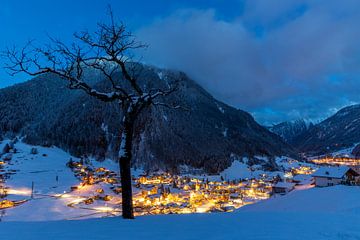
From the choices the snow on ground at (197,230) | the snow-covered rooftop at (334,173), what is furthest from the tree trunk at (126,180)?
the snow-covered rooftop at (334,173)

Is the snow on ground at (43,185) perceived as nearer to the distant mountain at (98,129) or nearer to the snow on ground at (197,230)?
the distant mountain at (98,129)

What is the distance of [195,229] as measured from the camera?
840 centimetres

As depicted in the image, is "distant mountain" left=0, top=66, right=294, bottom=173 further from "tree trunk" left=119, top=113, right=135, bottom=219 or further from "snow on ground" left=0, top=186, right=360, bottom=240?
"snow on ground" left=0, top=186, right=360, bottom=240

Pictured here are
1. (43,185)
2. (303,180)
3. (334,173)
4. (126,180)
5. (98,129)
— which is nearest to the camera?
(126,180)

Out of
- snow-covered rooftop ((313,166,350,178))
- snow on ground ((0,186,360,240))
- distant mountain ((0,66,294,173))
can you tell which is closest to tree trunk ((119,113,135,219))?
snow on ground ((0,186,360,240))

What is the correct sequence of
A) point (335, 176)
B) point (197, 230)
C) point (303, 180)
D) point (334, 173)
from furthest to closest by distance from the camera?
point (303, 180), point (334, 173), point (335, 176), point (197, 230)

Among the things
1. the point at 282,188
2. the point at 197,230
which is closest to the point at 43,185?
the point at 282,188

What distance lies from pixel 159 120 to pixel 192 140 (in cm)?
2029

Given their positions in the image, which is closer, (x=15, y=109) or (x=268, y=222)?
(x=268, y=222)

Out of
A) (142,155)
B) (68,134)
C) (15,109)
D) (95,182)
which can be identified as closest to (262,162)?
(142,155)

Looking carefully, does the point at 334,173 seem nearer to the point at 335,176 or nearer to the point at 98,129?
the point at 335,176

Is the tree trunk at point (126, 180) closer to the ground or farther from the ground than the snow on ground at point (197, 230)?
farther from the ground

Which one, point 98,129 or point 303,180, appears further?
point 98,129

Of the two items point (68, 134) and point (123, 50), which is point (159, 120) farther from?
point (123, 50)
